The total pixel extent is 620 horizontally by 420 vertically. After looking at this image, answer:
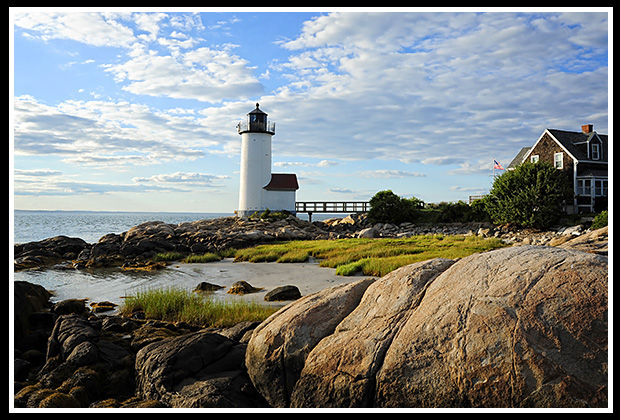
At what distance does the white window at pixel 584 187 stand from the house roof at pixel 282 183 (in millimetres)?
27414

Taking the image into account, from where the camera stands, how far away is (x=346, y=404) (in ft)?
16.9

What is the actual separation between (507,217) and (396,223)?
37.3 ft

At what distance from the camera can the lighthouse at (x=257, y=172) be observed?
4941 centimetres

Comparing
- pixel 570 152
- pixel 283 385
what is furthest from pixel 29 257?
pixel 570 152

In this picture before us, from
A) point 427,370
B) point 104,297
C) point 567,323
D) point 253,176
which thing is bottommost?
point 104,297

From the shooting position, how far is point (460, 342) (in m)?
4.75

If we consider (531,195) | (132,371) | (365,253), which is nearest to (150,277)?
(365,253)

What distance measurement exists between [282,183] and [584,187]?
96.1 ft

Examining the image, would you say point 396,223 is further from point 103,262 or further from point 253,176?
point 103,262

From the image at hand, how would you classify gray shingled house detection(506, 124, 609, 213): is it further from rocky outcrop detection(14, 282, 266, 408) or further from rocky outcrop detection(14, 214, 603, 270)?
rocky outcrop detection(14, 282, 266, 408)

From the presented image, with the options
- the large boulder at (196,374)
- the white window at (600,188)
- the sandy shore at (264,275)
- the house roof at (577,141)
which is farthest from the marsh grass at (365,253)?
the house roof at (577,141)

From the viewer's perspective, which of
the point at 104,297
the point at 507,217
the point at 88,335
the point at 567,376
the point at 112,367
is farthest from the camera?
the point at 507,217

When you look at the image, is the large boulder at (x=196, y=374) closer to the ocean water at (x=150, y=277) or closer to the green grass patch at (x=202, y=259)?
the ocean water at (x=150, y=277)

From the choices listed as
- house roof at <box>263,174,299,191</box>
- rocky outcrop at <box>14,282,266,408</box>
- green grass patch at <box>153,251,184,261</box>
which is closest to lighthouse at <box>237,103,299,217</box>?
house roof at <box>263,174,299,191</box>
